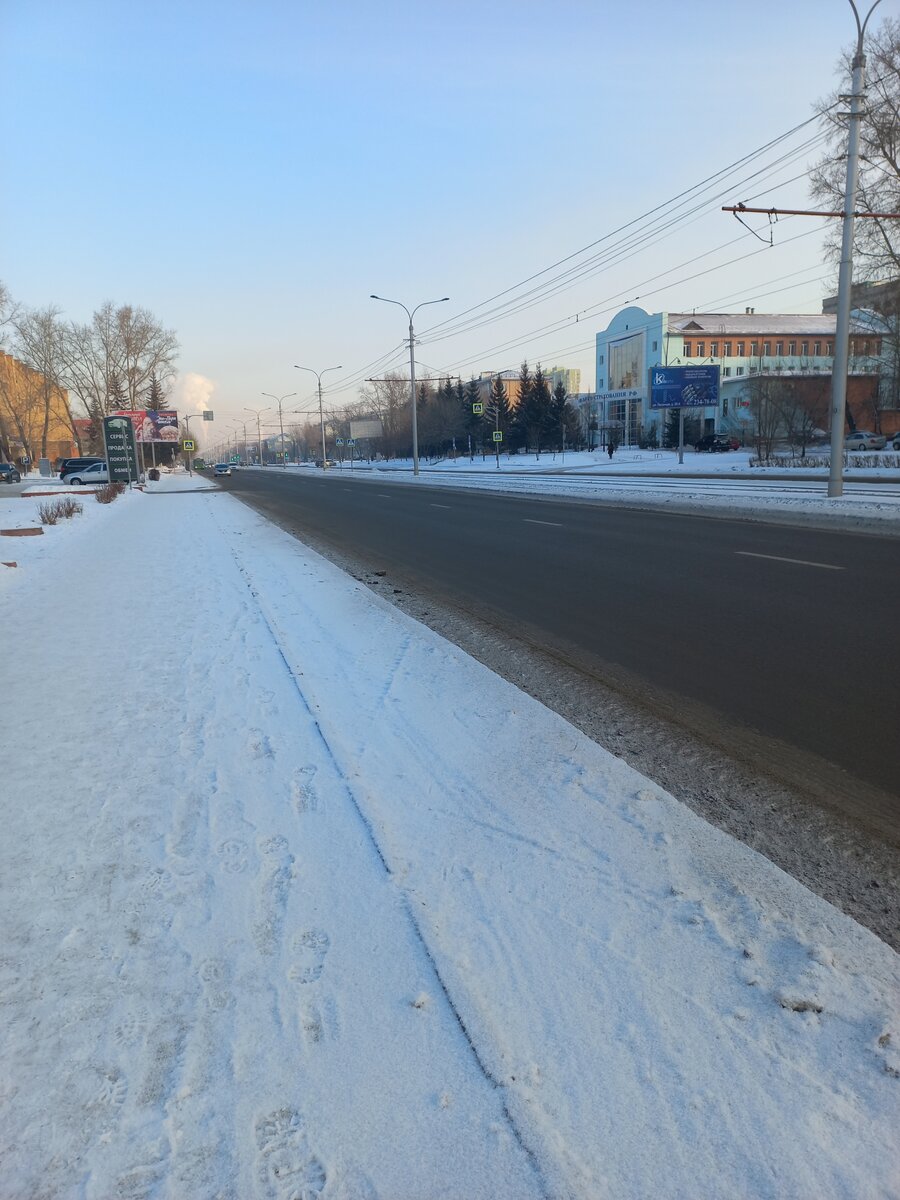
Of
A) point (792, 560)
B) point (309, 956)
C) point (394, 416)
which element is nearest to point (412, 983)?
point (309, 956)

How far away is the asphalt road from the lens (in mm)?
4906

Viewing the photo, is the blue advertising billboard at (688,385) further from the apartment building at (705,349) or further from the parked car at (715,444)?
the apartment building at (705,349)

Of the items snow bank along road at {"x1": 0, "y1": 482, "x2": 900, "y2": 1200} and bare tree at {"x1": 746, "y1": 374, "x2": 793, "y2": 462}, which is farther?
bare tree at {"x1": 746, "y1": 374, "x2": 793, "y2": 462}

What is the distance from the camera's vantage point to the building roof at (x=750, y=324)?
90625 mm

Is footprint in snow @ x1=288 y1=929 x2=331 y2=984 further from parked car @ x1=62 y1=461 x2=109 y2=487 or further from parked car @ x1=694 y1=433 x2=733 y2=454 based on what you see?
parked car @ x1=694 y1=433 x2=733 y2=454

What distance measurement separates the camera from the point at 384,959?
257cm

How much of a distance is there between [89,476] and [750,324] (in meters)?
78.4

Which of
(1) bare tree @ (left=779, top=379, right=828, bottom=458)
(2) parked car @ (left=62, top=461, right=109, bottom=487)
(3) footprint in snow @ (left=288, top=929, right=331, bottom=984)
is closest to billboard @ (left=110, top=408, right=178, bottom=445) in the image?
(2) parked car @ (left=62, top=461, right=109, bottom=487)

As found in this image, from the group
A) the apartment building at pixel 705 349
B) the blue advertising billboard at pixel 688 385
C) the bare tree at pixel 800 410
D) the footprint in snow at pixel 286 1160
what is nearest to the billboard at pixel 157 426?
the blue advertising billboard at pixel 688 385

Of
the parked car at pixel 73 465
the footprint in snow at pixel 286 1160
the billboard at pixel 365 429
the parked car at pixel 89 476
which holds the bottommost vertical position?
the footprint in snow at pixel 286 1160

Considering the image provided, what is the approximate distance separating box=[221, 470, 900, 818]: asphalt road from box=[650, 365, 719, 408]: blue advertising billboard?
41.6m

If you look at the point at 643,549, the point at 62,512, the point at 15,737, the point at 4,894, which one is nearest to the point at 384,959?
the point at 4,894

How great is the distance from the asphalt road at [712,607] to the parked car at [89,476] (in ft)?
148

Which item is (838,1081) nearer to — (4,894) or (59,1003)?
(59,1003)
